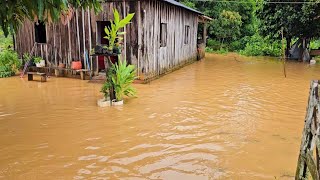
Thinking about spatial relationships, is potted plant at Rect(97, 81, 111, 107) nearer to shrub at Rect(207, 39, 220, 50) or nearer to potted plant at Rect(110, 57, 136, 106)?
potted plant at Rect(110, 57, 136, 106)

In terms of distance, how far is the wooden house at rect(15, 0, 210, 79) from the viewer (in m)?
11.8

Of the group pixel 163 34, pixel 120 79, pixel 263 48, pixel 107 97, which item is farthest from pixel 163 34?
pixel 263 48

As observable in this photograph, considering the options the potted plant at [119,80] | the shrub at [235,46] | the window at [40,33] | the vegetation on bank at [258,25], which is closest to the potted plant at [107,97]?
the potted plant at [119,80]

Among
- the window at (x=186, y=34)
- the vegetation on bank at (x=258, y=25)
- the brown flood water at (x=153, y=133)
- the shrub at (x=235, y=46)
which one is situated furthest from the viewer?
the shrub at (x=235, y=46)

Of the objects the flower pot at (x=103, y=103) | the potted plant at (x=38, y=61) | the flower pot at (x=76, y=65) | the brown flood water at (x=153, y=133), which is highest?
the potted plant at (x=38, y=61)

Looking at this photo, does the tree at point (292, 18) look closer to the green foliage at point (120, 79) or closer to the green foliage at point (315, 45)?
the green foliage at point (315, 45)

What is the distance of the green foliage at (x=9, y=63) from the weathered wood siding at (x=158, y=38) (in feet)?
21.1

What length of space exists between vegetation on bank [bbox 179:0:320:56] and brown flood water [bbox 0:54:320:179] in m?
9.96

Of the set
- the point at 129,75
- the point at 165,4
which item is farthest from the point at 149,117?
the point at 165,4

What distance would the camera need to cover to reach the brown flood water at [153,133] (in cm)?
487

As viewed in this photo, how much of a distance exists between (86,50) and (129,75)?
4997 millimetres

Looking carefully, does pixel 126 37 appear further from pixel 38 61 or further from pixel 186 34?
pixel 186 34

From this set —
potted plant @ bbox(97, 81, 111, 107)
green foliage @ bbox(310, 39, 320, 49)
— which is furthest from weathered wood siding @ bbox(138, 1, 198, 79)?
green foliage @ bbox(310, 39, 320, 49)

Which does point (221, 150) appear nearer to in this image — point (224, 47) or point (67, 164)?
point (67, 164)
